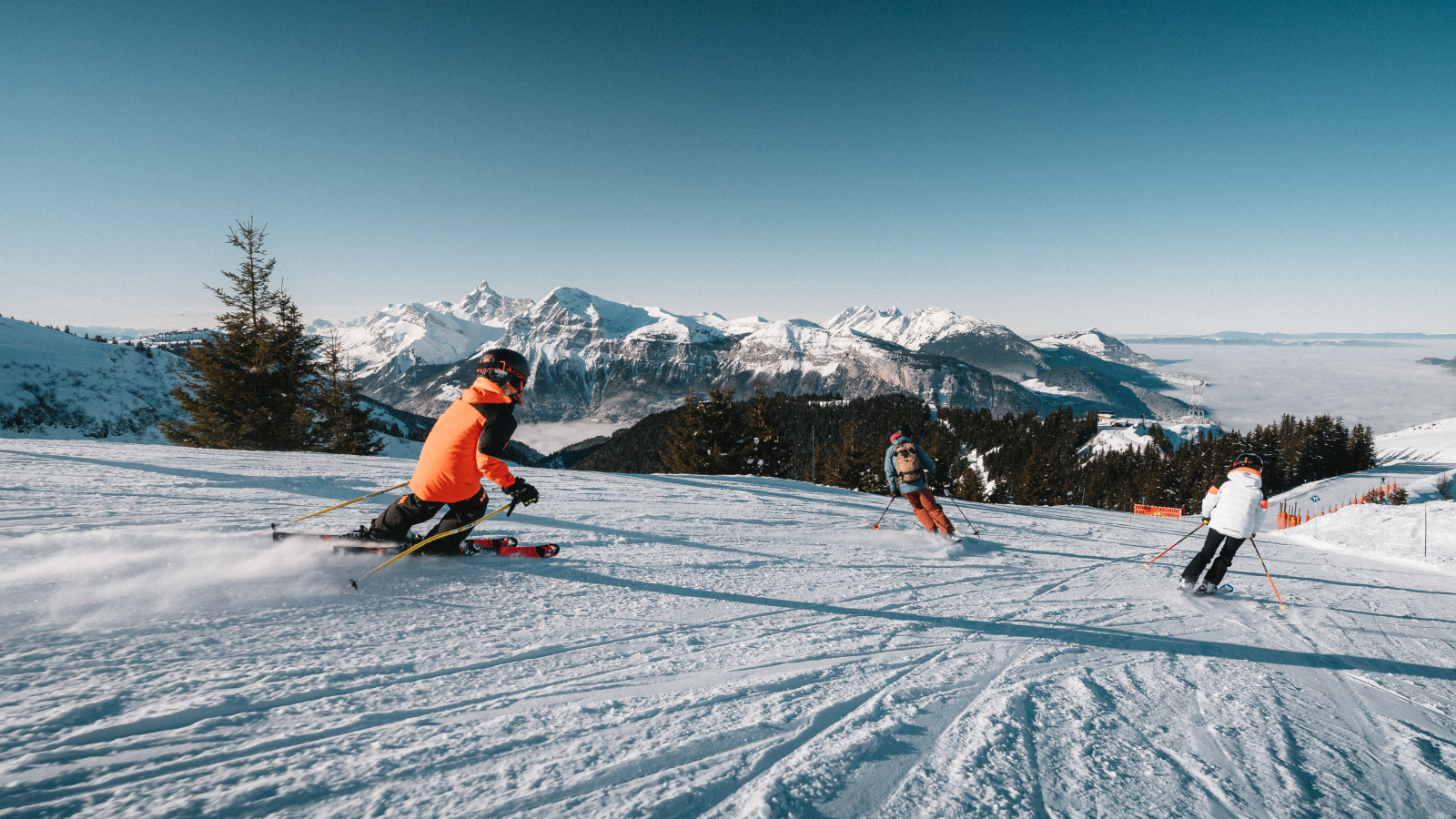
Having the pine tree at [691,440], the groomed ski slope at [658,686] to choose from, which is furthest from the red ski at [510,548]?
the pine tree at [691,440]

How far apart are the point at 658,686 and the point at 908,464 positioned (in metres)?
6.44

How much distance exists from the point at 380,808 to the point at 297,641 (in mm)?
1908

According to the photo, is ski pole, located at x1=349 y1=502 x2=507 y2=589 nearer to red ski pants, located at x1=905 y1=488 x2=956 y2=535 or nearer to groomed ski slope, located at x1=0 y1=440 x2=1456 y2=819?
groomed ski slope, located at x1=0 y1=440 x2=1456 y2=819

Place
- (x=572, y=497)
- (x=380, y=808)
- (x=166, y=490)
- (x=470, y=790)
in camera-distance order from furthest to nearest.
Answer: (x=572, y=497), (x=166, y=490), (x=470, y=790), (x=380, y=808)

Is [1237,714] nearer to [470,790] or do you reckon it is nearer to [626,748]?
[626,748]

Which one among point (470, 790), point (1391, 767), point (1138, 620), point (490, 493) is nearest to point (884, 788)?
point (470, 790)

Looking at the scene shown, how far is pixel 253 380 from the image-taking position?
22594mm

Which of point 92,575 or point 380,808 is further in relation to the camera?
point 92,575

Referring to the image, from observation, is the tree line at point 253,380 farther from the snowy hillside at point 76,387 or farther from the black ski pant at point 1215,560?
the black ski pant at point 1215,560

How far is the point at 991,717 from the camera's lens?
127 inches

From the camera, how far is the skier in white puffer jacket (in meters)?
6.30

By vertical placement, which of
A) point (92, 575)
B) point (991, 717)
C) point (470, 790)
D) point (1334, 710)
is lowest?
point (1334, 710)

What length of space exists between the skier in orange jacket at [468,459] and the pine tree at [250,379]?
23.6 metres

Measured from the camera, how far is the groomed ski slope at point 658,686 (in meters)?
2.37
